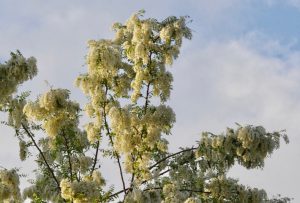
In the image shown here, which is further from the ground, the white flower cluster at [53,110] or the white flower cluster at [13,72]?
the white flower cluster at [53,110]

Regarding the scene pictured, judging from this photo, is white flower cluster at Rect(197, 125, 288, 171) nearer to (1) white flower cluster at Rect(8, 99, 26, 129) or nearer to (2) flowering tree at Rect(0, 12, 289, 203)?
(2) flowering tree at Rect(0, 12, 289, 203)

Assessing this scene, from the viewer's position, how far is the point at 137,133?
16062 millimetres

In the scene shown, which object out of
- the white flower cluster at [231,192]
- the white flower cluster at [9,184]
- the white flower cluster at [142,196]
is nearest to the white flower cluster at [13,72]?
the white flower cluster at [9,184]

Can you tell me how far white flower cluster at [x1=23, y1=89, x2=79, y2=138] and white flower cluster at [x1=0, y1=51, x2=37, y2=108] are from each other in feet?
8.27

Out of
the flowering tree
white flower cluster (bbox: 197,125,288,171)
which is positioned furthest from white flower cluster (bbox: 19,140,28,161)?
white flower cluster (bbox: 197,125,288,171)

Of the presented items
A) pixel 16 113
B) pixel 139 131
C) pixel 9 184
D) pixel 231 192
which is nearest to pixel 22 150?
pixel 16 113

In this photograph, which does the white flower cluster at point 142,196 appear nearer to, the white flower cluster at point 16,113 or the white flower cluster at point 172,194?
the white flower cluster at point 172,194

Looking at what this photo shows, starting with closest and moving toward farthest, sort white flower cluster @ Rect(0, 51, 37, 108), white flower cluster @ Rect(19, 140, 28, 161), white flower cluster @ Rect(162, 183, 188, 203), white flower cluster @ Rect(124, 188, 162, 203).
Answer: white flower cluster @ Rect(0, 51, 37, 108), white flower cluster @ Rect(124, 188, 162, 203), white flower cluster @ Rect(162, 183, 188, 203), white flower cluster @ Rect(19, 140, 28, 161)

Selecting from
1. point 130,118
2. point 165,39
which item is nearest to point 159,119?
point 130,118

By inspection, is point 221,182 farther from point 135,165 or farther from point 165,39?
point 165,39

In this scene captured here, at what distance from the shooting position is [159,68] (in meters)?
16.4

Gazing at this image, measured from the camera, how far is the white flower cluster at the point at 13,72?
12.5 meters

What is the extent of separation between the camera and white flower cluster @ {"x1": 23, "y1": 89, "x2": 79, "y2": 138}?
15.3 metres

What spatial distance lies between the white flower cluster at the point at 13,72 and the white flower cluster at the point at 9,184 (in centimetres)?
326
